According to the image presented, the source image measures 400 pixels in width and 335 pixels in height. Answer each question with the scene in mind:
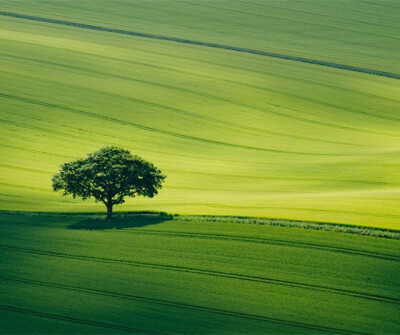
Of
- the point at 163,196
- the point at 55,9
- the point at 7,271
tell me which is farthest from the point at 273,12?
the point at 7,271

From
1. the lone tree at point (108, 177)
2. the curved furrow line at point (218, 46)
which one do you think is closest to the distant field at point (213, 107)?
the curved furrow line at point (218, 46)

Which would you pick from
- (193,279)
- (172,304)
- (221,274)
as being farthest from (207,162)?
(172,304)

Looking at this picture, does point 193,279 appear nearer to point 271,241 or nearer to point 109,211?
point 271,241

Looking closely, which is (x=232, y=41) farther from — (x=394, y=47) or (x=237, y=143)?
(x=237, y=143)

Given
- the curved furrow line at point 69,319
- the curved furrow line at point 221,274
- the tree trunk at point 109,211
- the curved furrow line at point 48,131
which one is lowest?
the curved furrow line at point 69,319

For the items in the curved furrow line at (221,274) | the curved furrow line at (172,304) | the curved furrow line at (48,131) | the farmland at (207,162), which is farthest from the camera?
the curved furrow line at (48,131)

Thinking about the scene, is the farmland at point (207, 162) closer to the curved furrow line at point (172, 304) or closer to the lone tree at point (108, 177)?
the curved furrow line at point (172, 304)
